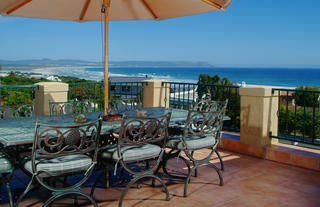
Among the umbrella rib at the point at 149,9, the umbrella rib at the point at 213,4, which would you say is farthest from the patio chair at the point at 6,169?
the umbrella rib at the point at 149,9

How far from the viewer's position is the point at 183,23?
2889 inches

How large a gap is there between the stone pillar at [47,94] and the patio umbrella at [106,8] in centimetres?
131

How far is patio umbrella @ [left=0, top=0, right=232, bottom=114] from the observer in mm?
Result: 3656

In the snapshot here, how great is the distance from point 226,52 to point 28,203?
75662mm

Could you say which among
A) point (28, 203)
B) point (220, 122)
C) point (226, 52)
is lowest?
point (28, 203)

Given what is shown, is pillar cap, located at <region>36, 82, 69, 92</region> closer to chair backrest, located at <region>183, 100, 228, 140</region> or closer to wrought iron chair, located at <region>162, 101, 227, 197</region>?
wrought iron chair, located at <region>162, 101, 227, 197</region>

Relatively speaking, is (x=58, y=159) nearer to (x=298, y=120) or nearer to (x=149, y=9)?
(x=149, y=9)

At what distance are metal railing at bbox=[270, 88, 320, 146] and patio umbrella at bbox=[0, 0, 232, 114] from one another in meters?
1.72

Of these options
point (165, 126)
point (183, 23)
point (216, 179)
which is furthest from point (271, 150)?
point (183, 23)

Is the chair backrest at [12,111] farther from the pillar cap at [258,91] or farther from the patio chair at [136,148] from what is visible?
the pillar cap at [258,91]

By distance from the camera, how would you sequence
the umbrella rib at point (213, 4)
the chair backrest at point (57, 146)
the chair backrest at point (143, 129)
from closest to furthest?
the chair backrest at point (57, 146), the chair backrest at point (143, 129), the umbrella rib at point (213, 4)

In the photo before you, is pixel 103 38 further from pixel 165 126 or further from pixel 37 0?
pixel 165 126

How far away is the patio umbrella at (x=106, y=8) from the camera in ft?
12.0

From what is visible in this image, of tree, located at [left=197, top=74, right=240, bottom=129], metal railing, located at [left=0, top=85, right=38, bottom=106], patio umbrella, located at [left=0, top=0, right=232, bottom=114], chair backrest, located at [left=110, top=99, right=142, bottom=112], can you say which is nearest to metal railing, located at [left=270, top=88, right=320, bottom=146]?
tree, located at [left=197, top=74, right=240, bottom=129]
